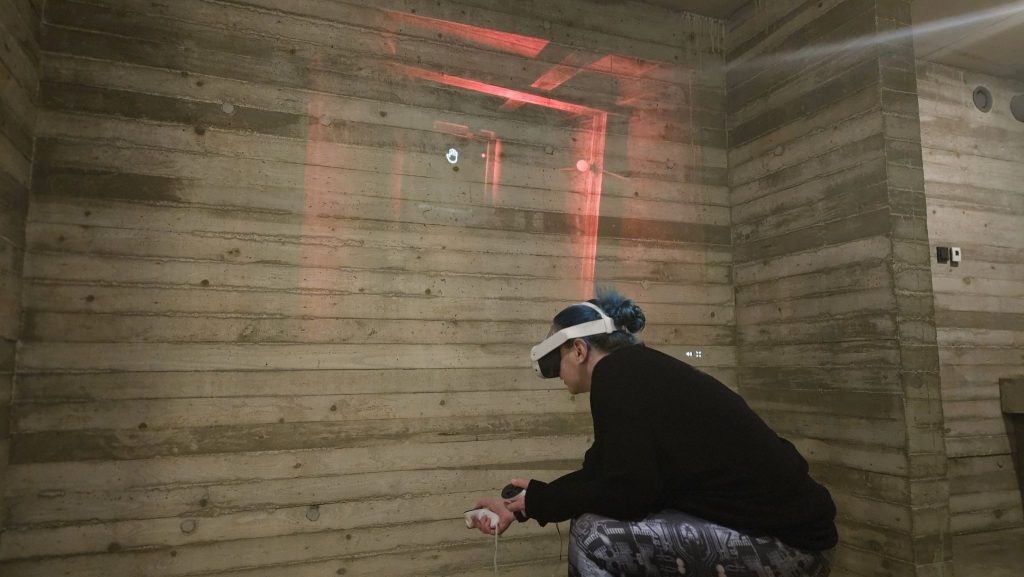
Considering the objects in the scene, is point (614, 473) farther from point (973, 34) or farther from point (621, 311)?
point (973, 34)

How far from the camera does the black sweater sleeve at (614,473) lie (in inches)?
61.2

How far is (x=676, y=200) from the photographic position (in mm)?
3344

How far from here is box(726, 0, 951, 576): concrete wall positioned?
257 cm

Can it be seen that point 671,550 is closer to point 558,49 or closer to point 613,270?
point 613,270

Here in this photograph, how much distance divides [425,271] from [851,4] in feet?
7.29

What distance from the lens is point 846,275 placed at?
2.82 meters

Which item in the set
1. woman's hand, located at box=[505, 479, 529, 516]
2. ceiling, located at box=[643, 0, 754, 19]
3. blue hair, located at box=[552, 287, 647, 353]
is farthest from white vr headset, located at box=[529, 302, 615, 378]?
ceiling, located at box=[643, 0, 754, 19]

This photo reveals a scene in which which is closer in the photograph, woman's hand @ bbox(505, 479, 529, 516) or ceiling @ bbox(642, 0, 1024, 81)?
woman's hand @ bbox(505, 479, 529, 516)

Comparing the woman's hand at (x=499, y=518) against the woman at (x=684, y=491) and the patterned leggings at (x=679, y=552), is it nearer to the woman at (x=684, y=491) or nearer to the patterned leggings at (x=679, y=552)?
the woman at (x=684, y=491)

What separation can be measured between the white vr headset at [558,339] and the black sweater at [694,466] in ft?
0.71

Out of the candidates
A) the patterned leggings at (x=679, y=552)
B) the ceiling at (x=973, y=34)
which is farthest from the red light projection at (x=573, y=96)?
the patterned leggings at (x=679, y=552)

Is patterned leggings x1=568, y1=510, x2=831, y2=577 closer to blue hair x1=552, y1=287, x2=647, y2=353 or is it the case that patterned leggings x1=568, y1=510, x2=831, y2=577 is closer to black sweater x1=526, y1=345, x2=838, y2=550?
black sweater x1=526, y1=345, x2=838, y2=550

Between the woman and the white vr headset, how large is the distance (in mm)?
167

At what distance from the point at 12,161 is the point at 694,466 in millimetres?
2342
